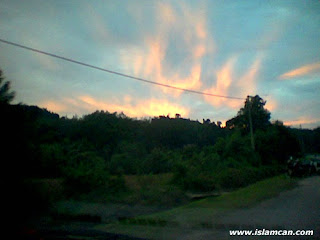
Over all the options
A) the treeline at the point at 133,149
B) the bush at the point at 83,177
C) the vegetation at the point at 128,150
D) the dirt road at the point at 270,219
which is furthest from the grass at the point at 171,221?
the bush at the point at 83,177

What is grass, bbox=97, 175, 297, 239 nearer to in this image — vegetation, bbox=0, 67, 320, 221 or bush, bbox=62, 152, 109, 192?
vegetation, bbox=0, 67, 320, 221

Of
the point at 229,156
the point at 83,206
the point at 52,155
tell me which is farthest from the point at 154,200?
the point at 229,156

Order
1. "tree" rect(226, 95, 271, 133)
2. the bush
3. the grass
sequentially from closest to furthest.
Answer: the grass → the bush → "tree" rect(226, 95, 271, 133)

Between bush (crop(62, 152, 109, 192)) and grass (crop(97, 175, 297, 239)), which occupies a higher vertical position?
bush (crop(62, 152, 109, 192))

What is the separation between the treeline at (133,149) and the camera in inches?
449

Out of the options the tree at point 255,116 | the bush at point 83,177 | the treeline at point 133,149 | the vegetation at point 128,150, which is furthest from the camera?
the tree at point 255,116

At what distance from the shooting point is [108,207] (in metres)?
11.6

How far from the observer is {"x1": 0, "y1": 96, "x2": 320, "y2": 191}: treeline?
11.4m

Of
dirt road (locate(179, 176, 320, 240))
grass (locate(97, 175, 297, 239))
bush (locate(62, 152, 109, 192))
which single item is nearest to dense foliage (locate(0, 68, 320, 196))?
bush (locate(62, 152, 109, 192))

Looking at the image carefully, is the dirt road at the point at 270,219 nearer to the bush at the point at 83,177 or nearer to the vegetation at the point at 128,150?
the vegetation at the point at 128,150

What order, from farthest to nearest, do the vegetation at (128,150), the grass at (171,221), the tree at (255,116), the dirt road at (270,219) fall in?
the tree at (255,116) → the vegetation at (128,150) → the grass at (171,221) → the dirt road at (270,219)

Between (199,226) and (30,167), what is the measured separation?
6.56 metres

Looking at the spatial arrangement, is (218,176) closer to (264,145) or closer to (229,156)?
(229,156)

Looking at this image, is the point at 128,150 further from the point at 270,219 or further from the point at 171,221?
the point at 270,219
